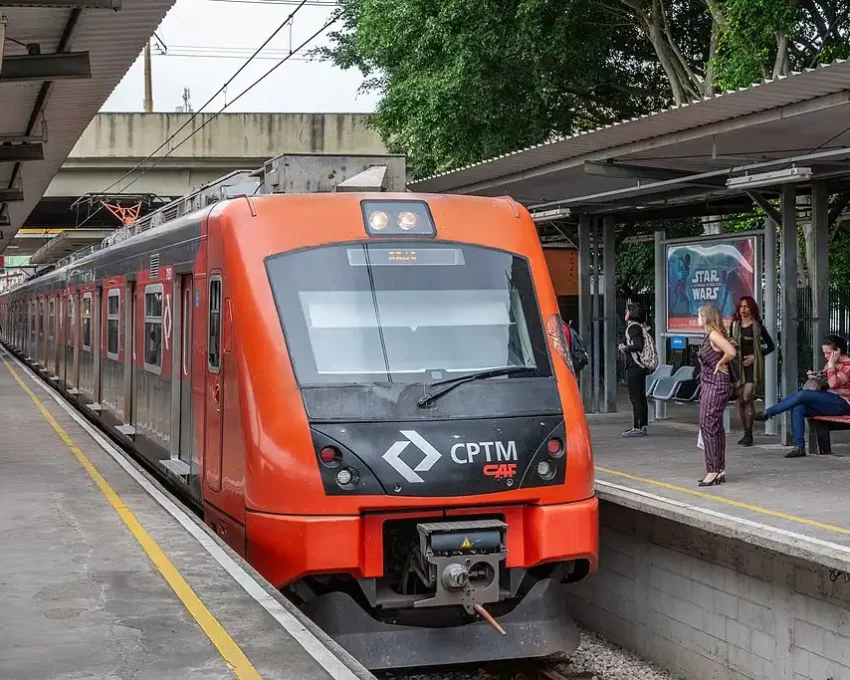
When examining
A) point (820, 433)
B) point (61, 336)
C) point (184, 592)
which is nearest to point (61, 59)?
point (184, 592)

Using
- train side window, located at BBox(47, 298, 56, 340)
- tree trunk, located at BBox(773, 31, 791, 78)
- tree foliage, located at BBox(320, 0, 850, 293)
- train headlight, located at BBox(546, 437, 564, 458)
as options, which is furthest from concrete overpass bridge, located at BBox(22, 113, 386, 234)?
train headlight, located at BBox(546, 437, 564, 458)

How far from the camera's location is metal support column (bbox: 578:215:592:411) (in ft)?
57.1

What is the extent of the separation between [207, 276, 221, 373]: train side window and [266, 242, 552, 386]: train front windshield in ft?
2.46

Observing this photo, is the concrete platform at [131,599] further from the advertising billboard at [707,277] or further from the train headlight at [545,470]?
the advertising billboard at [707,277]

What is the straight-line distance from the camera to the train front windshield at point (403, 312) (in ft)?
25.3

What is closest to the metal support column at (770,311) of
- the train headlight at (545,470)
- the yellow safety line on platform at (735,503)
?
the yellow safety line on platform at (735,503)

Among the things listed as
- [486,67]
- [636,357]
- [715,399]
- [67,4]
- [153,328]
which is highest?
[486,67]

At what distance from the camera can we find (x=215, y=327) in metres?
8.58

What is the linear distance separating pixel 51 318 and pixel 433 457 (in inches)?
812

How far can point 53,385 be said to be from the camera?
1083 inches

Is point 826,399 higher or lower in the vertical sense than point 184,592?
higher

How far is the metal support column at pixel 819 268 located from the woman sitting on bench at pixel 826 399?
712mm

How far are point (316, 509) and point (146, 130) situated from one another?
2563 centimetres

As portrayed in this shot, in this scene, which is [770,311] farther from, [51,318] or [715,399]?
[51,318]
